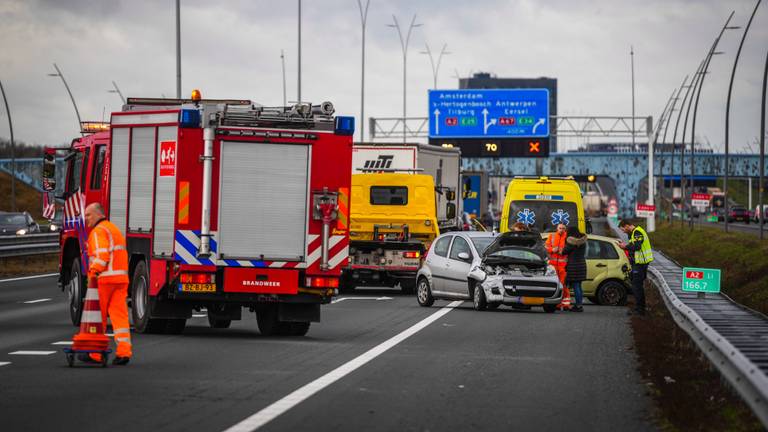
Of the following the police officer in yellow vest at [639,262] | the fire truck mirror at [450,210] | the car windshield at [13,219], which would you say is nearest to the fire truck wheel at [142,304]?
the police officer in yellow vest at [639,262]

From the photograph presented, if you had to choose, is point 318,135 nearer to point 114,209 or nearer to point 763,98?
point 114,209

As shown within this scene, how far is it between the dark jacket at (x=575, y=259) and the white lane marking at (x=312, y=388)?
6937mm

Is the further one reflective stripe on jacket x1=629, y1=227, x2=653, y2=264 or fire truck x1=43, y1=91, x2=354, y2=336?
reflective stripe on jacket x1=629, y1=227, x2=653, y2=264

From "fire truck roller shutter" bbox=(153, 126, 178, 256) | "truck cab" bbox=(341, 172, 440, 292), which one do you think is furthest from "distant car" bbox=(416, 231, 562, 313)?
"fire truck roller shutter" bbox=(153, 126, 178, 256)

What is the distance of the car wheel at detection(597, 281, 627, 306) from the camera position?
2858 cm

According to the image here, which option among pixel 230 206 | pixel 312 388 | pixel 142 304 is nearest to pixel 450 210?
pixel 142 304

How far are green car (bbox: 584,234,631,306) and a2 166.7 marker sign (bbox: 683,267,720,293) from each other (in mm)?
5196

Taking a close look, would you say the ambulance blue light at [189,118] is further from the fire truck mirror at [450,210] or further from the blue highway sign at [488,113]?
the blue highway sign at [488,113]

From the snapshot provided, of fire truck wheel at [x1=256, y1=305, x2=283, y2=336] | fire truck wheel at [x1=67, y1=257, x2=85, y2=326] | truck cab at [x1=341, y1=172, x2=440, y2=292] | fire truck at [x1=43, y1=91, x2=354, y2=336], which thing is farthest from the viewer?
truck cab at [x1=341, y1=172, x2=440, y2=292]

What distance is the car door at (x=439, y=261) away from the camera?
87.7 feet

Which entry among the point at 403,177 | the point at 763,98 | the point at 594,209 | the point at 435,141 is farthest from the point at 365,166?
the point at 594,209

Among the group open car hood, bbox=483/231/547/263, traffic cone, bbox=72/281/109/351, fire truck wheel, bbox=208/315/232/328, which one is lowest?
fire truck wheel, bbox=208/315/232/328

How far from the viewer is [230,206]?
1847 cm

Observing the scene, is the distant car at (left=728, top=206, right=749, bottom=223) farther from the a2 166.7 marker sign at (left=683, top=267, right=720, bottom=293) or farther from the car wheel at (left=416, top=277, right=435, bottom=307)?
the a2 166.7 marker sign at (left=683, top=267, right=720, bottom=293)
